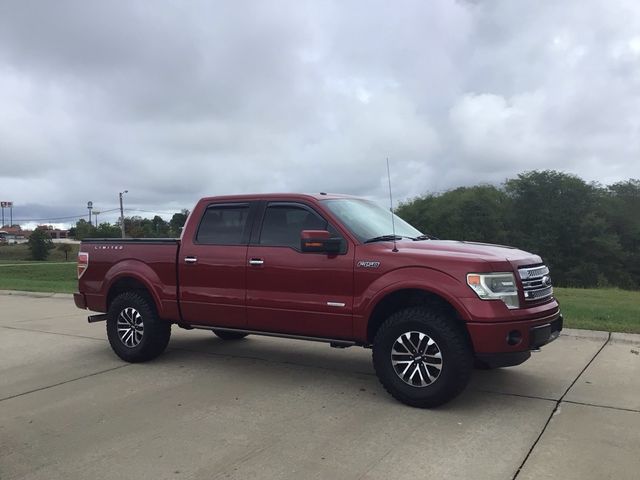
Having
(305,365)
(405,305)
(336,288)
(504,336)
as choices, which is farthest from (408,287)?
(305,365)

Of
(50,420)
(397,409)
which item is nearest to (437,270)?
(397,409)

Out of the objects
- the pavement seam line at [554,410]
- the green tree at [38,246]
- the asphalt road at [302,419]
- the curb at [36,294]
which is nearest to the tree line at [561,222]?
the curb at [36,294]

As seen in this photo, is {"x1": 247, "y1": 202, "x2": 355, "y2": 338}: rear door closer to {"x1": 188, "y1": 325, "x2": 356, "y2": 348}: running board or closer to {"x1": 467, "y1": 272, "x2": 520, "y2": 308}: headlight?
{"x1": 188, "y1": 325, "x2": 356, "y2": 348}: running board

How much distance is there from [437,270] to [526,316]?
818 millimetres

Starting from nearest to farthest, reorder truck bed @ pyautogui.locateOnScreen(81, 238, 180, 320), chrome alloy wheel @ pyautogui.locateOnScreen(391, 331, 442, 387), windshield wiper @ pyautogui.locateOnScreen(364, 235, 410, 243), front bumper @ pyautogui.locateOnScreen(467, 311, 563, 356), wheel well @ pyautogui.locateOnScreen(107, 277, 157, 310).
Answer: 1. front bumper @ pyautogui.locateOnScreen(467, 311, 563, 356)
2. chrome alloy wheel @ pyautogui.locateOnScreen(391, 331, 442, 387)
3. windshield wiper @ pyautogui.locateOnScreen(364, 235, 410, 243)
4. truck bed @ pyautogui.locateOnScreen(81, 238, 180, 320)
5. wheel well @ pyautogui.locateOnScreen(107, 277, 157, 310)

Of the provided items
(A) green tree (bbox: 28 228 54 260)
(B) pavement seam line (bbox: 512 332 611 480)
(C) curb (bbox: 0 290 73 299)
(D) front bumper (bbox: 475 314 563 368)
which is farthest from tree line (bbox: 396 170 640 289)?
(A) green tree (bbox: 28 228 54 260)

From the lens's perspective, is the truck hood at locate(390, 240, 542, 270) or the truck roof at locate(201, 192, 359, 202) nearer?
the truck hood at locate(390, 240, 542, 270)

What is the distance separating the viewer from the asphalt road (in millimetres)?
3867

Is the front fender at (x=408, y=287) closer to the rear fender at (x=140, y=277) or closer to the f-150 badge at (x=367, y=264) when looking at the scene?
the f-150 badge at (x=367, y=264)

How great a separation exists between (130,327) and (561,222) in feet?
183

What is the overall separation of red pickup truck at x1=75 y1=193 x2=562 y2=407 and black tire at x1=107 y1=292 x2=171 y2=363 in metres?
0.01

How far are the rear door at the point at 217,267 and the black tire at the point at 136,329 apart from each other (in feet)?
1.62

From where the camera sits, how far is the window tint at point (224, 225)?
6254 mm

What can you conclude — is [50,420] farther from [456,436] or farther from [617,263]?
[617,263]
